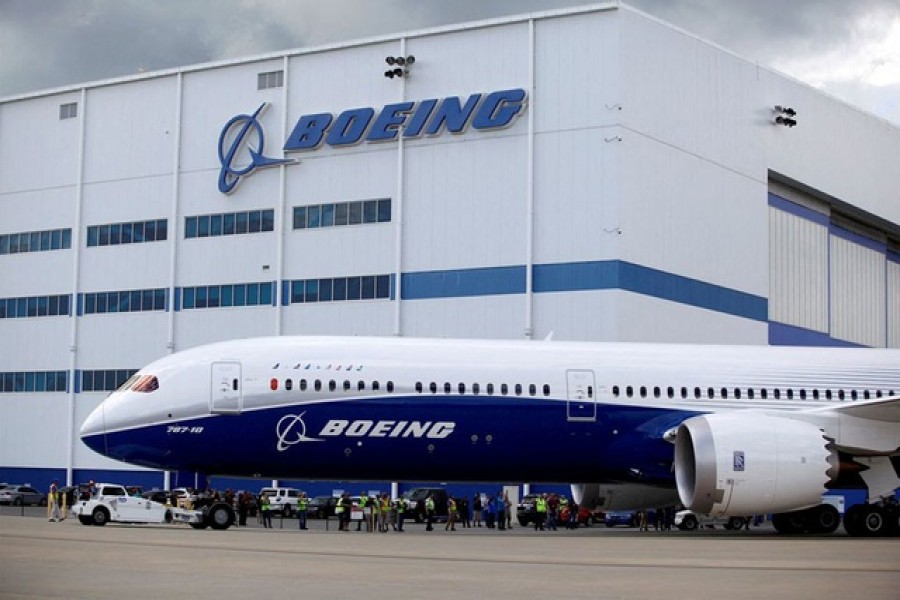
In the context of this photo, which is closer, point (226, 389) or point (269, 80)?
point (226, 389)

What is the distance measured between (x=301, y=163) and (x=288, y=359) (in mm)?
31969

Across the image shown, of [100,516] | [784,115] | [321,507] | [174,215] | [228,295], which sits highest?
[784,115]

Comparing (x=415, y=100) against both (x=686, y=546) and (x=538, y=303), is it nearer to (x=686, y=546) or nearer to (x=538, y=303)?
(x=538, y=303)

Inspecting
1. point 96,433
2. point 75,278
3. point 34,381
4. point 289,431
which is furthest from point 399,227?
point 96,433

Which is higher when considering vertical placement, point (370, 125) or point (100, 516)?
point (370, 125)

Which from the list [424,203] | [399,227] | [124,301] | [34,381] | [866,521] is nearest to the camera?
[866,521]

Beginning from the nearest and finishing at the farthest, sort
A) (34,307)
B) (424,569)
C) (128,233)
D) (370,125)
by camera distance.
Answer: (424,569) → (370,125) → (128,233) → (34,307)

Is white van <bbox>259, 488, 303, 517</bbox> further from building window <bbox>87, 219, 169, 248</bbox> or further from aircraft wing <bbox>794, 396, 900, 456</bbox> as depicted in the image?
aircraft wing <bbox>794, 396, 900, 456</bbox>

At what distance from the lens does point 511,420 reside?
30.3m

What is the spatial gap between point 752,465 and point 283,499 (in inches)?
1178

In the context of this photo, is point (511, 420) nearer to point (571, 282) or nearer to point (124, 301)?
point (571, 282)

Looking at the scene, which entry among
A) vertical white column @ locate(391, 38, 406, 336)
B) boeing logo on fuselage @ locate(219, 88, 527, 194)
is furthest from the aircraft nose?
boeing logo on fuselage @ locate(219, 88, 527, 194)

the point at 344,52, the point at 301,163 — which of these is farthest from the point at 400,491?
the point at 344,52

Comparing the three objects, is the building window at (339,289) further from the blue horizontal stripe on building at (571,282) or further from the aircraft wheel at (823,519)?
the aircraft wheel at (823,519)
